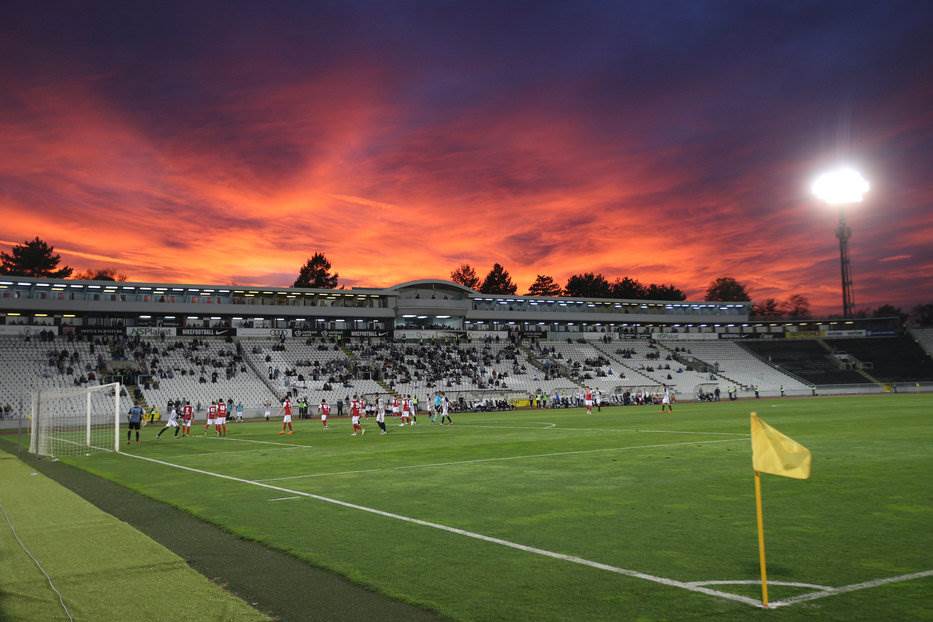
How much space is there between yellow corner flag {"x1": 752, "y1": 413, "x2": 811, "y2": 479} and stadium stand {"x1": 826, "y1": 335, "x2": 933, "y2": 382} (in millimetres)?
93069

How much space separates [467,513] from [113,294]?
67.9 metres

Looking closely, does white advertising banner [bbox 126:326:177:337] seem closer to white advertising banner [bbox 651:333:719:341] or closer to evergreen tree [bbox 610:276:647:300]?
white advertising banner [bbox 651:333:719:341]

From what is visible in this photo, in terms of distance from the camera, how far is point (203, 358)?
6644 centimetres

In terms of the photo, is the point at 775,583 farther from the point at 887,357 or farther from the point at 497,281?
the point at 497,281

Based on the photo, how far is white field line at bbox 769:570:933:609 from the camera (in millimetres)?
→ 6879

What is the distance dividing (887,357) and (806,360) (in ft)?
33.7

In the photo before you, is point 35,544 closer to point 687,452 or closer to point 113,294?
point 687,452

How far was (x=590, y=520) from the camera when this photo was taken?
11227mm

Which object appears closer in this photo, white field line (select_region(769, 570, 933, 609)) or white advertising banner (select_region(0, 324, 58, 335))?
white field line (select_region(769, 570, 933, 609))

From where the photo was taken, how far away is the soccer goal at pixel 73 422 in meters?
26.9

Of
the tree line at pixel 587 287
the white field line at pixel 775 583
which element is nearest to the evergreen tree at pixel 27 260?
the tree line at pixel 587 287

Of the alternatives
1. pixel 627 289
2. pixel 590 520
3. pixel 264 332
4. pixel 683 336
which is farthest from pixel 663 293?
pixel 590 520

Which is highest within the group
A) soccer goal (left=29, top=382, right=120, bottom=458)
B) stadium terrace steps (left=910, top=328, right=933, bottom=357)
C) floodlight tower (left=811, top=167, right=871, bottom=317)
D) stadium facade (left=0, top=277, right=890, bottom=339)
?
floodlight tower (left=811, top=167, right=871, bottom=317)

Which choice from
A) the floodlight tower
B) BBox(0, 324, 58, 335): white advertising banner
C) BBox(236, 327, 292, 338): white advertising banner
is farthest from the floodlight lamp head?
BBox(0, 324, 58, 335): white advertising banner
